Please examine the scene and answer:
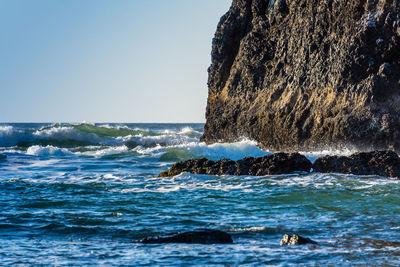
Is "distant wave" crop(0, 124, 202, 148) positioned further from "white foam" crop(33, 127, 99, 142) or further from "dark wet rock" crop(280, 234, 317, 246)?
"dark wet rock" crop(280, 234, 317, 246)

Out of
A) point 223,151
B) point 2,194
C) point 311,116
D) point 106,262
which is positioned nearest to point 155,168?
point 223,151

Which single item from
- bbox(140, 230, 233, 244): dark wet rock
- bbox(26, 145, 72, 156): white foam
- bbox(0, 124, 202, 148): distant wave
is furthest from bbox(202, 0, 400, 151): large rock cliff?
bbox(0, 124, 202, 148): distant wave

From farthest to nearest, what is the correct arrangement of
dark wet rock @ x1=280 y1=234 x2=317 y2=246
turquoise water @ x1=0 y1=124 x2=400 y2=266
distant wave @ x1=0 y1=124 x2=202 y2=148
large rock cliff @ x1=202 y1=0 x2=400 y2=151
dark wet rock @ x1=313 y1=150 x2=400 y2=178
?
1. distant wave @ x1=0 y1=124 x2=202 y2=148
2. large rock cliff @ x1=202 y1=0 x2=400 y2=151
3. dark wet rock @ x1=313 y1=150 x2=400 y2=178
4. dark wet rock @ x1=280 y1=234 x2=317 y2=246
5. turquoise water @ x1=0 y1=124 x2=400 y2=266

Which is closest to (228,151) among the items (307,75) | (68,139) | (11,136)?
(307,75)

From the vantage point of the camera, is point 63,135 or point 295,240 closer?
point 295,240

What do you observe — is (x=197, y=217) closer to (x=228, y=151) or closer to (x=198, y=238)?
(x=198, y=238)

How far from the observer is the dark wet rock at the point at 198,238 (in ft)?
21.7

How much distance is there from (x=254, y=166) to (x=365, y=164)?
252 centimetres

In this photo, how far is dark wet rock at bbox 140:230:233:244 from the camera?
662 centimetres

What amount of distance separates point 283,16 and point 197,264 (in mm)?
19006

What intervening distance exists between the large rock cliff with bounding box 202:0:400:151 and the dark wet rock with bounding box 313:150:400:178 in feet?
11.5

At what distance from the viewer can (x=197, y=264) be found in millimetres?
5660

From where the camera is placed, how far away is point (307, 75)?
19.9m

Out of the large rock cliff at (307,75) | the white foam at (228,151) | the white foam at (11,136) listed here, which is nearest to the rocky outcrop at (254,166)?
the large rock cliff at (307,75)
